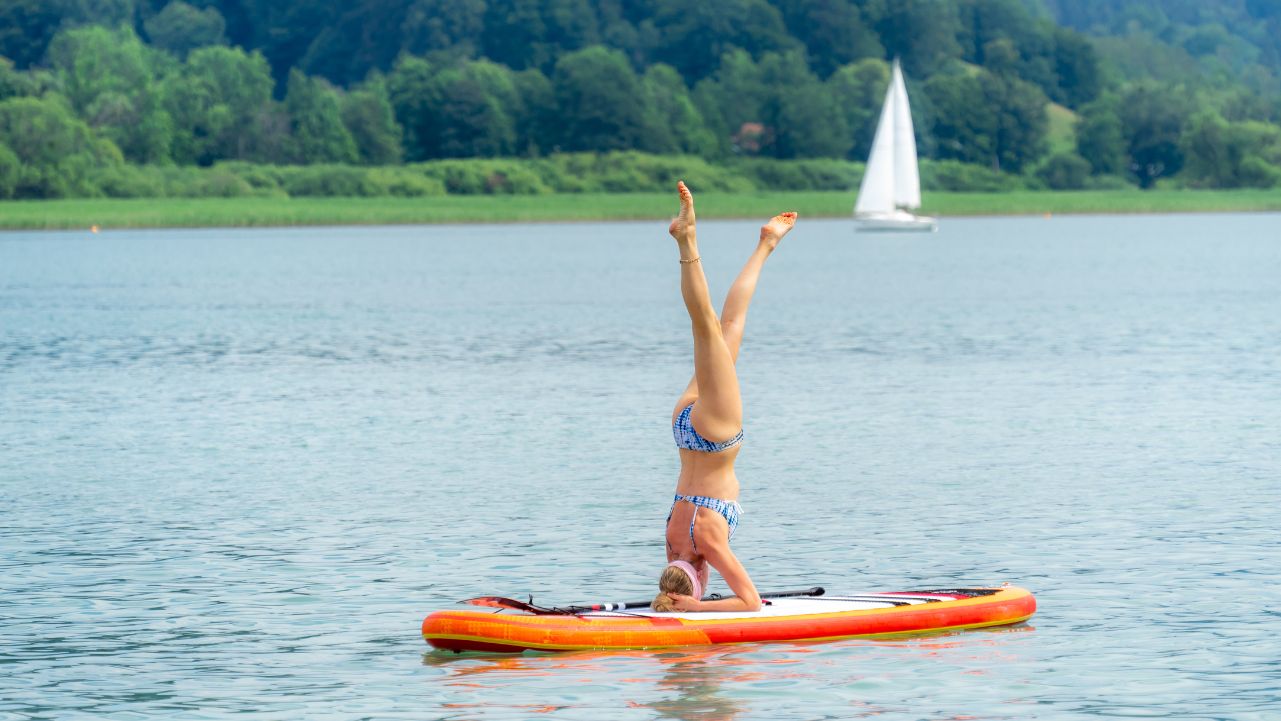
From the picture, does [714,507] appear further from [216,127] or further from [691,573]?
[216,127]

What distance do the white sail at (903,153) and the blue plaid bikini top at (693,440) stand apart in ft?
403

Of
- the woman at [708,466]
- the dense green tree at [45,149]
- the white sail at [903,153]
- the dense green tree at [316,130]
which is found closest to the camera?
the woman at [708,466]

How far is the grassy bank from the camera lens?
5581 inches

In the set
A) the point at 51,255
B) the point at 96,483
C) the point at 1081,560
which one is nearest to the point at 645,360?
the point at 96,483

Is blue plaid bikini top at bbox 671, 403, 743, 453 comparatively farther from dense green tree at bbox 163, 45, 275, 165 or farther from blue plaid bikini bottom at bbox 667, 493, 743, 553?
dense green tree at bbox 163, 45, 275, 165

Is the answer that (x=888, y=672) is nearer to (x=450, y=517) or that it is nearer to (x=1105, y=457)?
(x=450, y=517)

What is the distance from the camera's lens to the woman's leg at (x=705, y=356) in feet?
54.5

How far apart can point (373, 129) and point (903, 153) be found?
66844mm

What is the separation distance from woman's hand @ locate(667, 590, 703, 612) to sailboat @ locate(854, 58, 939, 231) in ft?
398

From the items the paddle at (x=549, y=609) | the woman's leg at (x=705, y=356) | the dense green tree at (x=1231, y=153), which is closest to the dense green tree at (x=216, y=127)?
the dense green tree at (x=1231, y=153)

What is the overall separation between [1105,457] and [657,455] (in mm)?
6379

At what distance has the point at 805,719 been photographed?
50.1ft

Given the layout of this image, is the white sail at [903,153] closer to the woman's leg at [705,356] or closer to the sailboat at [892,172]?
the sailboat at [892,172]

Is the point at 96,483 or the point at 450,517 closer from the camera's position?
the point at 450,517
